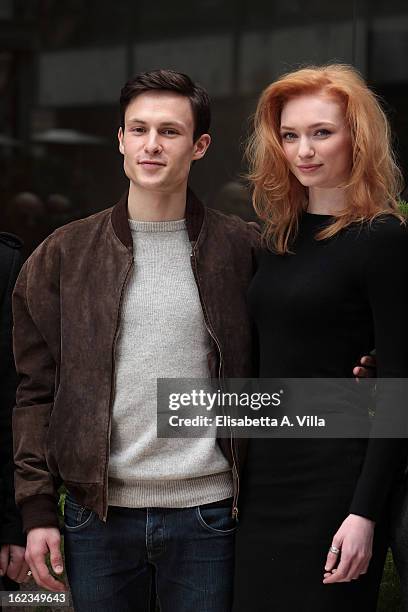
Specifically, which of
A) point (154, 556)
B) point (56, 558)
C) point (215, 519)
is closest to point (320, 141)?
point (215, 519)

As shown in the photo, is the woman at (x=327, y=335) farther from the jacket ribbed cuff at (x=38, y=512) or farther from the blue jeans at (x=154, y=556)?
the jacket ribbed cuff at (x=38, y=512)

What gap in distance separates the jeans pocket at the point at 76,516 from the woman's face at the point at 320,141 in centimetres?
108

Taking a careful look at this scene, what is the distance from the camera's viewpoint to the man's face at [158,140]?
317cm

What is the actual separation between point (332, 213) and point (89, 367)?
79 cm

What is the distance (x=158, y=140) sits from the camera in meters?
3.18

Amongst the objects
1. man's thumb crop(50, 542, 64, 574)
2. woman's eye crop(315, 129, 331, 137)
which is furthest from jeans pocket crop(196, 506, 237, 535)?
woman's eye crop(315, 129, 331, 137)

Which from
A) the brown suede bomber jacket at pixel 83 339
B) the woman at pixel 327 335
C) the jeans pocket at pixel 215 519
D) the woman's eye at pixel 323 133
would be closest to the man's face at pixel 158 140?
the brown suede bomber jacket at pixel 83 339

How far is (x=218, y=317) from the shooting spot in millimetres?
3186

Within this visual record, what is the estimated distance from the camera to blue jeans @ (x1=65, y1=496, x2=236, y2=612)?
10.3 feet

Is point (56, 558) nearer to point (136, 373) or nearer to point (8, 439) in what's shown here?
point (8, 439)

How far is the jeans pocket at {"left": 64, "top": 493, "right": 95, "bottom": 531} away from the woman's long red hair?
2.93ft

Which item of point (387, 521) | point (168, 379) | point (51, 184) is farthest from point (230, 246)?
point (51, 184)

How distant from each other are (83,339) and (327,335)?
671 mm

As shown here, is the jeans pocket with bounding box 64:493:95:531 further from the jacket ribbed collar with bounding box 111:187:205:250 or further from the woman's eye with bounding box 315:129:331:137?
the woman's eye with bounding box 315:129:331:137
